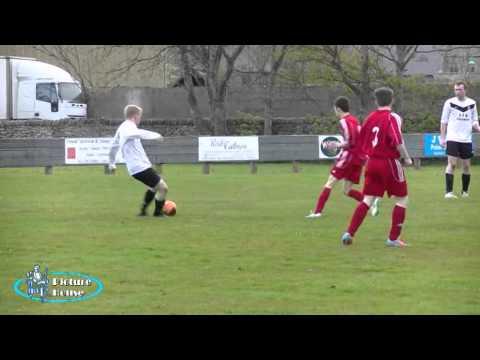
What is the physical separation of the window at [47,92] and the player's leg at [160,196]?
2603 cm

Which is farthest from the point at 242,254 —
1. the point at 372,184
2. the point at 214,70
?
the point at 214,70

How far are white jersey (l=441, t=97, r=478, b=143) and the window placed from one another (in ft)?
84.8

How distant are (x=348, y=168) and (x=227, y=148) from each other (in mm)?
14915

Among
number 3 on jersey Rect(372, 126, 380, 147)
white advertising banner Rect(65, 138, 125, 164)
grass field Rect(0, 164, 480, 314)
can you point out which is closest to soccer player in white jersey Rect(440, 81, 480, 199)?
grass field Rect(0, 164, 480, 314)

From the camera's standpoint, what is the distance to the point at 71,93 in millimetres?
42438

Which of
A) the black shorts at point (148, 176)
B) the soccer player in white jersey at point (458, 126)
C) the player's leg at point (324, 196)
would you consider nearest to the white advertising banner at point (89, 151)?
the soccer player in white jersey at point (458, 126)

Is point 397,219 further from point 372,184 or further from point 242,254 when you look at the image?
point 242,254

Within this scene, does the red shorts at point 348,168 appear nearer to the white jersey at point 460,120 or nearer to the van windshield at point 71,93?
the white jersey at point 460,120

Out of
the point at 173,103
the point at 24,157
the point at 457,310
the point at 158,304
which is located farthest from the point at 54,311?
the point at 173,103

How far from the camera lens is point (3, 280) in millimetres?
9453

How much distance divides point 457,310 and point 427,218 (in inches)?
282

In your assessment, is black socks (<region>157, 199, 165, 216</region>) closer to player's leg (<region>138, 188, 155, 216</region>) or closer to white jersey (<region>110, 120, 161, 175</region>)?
player's leg (<region>138, 188, 155, 216</region>)

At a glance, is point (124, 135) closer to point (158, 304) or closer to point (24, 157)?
point (158, 304)

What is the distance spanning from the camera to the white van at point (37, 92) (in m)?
37.2
